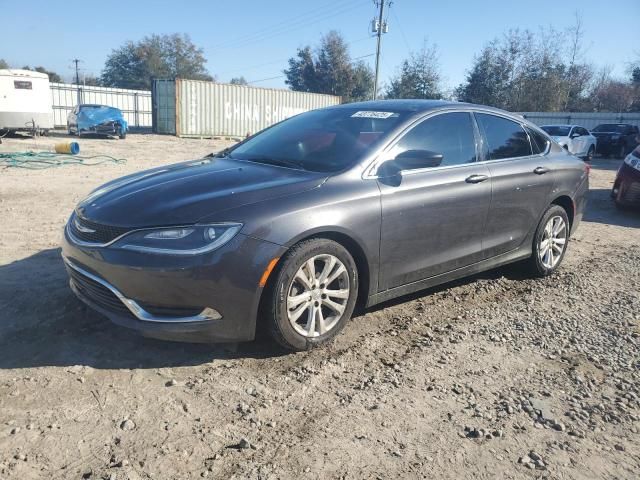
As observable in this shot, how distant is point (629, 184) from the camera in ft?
29.8

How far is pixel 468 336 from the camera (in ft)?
12.4

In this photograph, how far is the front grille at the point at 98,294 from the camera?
3.05 meters

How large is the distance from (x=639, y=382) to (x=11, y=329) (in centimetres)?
402

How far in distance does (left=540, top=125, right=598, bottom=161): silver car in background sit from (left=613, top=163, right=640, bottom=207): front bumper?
11.8m

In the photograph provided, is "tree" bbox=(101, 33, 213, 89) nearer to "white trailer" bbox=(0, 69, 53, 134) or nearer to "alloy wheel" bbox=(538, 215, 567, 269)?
"white trailer" bbox=(0, 69, 53, 134)

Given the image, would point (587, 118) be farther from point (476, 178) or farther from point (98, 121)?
point (476, 178)

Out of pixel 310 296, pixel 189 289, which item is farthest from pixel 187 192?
pixel 310 296

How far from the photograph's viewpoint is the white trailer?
20203 millimetres

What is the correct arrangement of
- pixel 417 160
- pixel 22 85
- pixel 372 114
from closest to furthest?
pixel 417 160 → pixel 372 114 → pixel 22 85

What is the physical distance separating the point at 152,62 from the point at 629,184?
217 ft

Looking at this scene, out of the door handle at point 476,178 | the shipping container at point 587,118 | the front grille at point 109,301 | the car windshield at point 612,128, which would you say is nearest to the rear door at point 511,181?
the door handle at point 476,178

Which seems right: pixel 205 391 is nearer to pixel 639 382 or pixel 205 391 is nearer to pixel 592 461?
pixel 592 461

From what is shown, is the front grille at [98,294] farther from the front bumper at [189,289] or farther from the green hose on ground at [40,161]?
the green hose on ground at [40,161]

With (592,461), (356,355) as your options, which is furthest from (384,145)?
(592,461)
